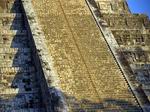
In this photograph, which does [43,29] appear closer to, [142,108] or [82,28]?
[82,28]

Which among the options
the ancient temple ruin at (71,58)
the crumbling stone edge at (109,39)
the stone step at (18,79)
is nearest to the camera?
the ancient temple ruin at (71,58)

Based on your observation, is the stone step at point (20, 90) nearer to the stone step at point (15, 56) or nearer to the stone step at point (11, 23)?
the stone step at point (15, 56)

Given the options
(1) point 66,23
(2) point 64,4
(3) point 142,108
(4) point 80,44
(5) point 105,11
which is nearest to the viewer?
(3) point 142,108

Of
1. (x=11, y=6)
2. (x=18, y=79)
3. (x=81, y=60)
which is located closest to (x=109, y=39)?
(x=81, y=60)

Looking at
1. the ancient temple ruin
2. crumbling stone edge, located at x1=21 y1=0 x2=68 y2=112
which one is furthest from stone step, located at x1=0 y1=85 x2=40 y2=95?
crumbling stone edge, located at x1=21 y1=0 x2=68 y2=112

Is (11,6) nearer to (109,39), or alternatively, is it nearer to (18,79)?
(109,39)

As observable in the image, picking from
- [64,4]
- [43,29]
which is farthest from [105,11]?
[43,29]

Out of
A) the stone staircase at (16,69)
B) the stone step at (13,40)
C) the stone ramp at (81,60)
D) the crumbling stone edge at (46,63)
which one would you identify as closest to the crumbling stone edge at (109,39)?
the stone ramp at (81,60)
